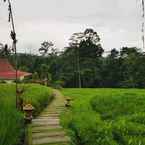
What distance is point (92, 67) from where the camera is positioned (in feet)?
151

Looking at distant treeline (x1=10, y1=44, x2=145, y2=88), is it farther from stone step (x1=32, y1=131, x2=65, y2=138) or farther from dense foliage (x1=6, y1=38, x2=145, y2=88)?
stone step (x1=32, y1=131, x2=65, y2=138)

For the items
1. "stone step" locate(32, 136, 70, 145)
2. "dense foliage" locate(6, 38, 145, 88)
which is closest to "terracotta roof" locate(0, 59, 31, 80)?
"dense foliage" locate(6, 38, 145, 88)

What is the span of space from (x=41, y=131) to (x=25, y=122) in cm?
67

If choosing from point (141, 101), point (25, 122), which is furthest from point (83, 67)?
point (25, 122)

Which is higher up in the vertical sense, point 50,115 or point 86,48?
point 86,48

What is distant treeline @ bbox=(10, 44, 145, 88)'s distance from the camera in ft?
137

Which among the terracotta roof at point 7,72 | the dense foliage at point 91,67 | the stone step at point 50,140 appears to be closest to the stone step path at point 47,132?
the stone step at point 50,140

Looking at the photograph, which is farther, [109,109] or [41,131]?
[109,109]

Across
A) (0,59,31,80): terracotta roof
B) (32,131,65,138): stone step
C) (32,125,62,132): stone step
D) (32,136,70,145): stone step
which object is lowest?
(32,136,70,145): stone step

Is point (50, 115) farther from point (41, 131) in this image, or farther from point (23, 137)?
point (23, 137)

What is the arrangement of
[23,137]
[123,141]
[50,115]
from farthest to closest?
[50,115], [23,137], [123,141]

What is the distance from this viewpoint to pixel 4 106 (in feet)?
23.0


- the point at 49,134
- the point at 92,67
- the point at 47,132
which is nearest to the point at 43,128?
the point at 47,132

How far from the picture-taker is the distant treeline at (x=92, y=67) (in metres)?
41.8
